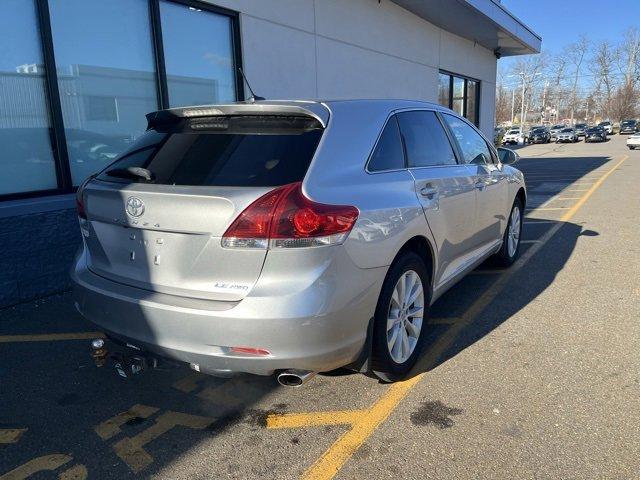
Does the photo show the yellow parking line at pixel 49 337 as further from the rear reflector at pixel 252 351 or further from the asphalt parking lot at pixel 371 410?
the rear reflector at pixel 252 351

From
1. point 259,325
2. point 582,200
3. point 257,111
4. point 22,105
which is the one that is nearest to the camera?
point 259,325

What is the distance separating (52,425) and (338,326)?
1770 mm

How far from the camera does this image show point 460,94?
1683cm

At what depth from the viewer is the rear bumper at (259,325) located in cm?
237

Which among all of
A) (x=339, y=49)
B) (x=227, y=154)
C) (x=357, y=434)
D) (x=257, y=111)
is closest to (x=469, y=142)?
(x=257, y=111)

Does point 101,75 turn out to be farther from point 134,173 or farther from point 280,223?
point 280,223

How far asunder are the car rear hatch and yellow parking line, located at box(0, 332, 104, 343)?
1.32 m

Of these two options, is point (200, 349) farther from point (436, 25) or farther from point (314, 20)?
point (436, 25)

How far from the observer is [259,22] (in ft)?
25.7

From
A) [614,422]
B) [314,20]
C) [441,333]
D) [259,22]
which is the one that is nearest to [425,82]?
[314,20]

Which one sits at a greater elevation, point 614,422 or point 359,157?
point 359,157

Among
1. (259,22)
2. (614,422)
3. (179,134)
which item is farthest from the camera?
(259,22)

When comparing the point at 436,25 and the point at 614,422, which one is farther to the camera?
the point at 436,25

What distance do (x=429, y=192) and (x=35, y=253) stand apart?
3.78 meters
